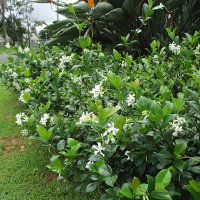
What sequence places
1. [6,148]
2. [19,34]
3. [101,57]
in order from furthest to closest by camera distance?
[19,34] < [6,148] < [101,57]

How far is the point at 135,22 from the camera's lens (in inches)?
132

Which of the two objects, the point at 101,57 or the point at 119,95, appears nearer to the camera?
the point at 119,95

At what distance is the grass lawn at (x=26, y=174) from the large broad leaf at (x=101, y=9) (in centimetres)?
191

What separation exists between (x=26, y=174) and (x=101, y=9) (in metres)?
2.36

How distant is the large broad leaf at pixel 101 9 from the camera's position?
3.02 meters

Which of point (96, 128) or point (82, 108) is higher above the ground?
point (96, 128)

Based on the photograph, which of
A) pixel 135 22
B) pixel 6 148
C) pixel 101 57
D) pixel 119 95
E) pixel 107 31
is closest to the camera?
pixel 119 95

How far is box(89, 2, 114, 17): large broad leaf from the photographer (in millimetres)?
3019

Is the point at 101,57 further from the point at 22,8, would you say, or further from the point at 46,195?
the point at 22,8

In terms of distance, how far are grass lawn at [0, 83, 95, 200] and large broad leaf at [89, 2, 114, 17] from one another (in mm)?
1908

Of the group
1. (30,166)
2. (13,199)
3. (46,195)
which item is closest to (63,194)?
(46,195)

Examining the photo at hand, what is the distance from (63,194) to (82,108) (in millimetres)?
631

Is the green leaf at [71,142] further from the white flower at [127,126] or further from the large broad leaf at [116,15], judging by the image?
the large broad leaf at [116,15]

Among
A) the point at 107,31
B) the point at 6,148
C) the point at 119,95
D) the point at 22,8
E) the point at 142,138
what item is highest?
the point at 119,95
